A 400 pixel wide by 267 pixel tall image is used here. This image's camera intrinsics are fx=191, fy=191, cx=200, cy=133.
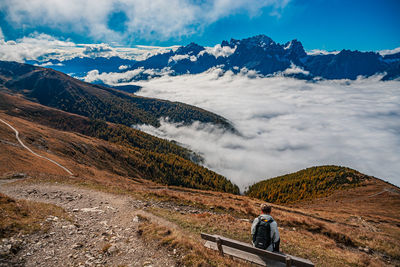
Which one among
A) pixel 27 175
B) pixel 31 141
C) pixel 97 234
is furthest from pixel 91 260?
pixel 31 141

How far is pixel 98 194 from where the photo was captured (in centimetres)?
2655

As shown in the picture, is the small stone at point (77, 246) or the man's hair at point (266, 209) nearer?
the man's hair at point (266, 209)

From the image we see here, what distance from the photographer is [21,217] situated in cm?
1383

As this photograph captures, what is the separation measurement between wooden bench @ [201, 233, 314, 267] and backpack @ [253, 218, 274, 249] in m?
0.50

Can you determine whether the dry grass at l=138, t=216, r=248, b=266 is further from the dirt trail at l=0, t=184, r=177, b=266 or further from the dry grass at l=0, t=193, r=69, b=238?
the dry grass at l=0, t=193, r=69, b=238

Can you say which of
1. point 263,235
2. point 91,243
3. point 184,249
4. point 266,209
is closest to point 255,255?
point 263,235

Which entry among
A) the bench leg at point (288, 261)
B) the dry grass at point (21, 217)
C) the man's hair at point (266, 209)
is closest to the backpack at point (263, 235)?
the man's hair at point (266, 209)

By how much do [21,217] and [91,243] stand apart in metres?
5.81

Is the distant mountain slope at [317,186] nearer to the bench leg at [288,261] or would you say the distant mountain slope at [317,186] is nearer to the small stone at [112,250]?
the bench leg at [288,261]

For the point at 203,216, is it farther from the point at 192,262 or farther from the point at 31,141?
the point at 31,141

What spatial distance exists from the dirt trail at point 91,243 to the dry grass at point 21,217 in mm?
669

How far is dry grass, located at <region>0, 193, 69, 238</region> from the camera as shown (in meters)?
11.9

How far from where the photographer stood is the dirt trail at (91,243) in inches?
420

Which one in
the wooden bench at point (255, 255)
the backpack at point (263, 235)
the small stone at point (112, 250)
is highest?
the backpack at point (263, 235)
